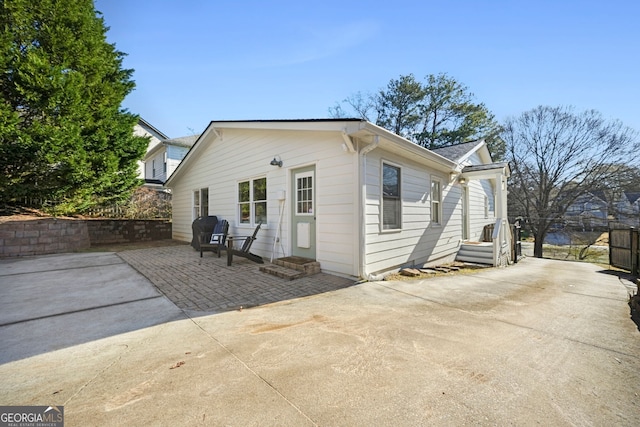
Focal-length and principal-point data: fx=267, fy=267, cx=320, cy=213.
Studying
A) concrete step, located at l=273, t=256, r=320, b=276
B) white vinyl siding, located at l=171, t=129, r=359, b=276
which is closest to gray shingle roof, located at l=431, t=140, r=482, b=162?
white vinyl siding, located at l=171, t=129, r=359, b=276

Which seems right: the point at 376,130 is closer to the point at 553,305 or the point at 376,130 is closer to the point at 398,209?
the point at 398,209

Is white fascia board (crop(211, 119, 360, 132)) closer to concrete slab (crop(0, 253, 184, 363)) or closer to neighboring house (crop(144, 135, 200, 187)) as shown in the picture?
concrete slab (crop(0, 253, 184, 363))

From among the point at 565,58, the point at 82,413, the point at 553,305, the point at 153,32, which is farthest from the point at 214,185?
the point at 565,58

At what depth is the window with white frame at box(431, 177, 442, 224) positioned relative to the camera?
7691 mm

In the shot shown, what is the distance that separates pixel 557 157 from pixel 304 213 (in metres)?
21.2

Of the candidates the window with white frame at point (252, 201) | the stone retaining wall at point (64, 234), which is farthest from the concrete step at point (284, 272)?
the stone retaining wall at point (64, 234)

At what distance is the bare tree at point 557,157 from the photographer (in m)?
16.5

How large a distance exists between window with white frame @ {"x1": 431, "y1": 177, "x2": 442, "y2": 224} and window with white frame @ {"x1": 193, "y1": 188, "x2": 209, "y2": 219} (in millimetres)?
7991

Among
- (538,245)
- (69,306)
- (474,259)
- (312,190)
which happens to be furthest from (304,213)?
(538,245)

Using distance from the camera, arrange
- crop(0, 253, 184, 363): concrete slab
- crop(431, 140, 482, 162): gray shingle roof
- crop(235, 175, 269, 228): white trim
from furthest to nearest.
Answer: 1. crop(431, 140, 482, 162): gray shingle roof
2. crop(235, 175, 269, 228): white trim
3. crop(0, 253, 184, 363): concrete slab

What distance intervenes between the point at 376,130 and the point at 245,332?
12.2 feet

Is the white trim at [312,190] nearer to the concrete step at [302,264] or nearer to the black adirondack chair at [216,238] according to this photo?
the concrete step at [302,264]

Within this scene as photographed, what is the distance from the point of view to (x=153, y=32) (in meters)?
7.56

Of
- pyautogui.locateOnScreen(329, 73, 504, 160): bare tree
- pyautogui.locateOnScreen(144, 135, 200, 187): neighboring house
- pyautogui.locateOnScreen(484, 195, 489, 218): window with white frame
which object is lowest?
pyautogui.locateOnScreen(484, 195, 489, 218): window with white frame
